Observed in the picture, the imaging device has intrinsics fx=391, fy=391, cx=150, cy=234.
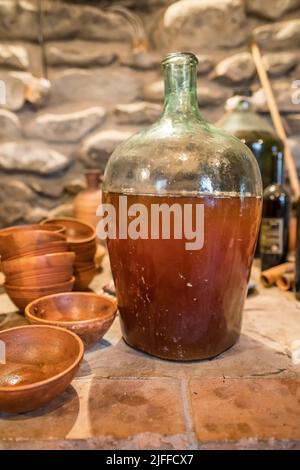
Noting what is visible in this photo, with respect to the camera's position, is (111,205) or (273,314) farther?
(273,314)

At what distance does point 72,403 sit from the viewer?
588 mm

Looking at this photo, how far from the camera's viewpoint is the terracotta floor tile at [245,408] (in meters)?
0.52

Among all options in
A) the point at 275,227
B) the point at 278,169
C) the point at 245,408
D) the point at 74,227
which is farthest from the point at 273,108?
the point at 245,408

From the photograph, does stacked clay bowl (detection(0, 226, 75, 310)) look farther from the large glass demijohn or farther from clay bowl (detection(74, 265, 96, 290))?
the large glass demijohn

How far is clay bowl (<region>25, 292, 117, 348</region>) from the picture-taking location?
0.73m

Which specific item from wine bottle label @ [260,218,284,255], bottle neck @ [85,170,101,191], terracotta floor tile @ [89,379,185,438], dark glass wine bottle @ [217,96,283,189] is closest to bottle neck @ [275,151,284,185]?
dark glass wine bottle @ [217,96,283,189]

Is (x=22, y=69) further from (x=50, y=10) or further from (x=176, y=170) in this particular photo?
(x=176, y=170)

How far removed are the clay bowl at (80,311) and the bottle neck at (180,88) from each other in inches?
16.2

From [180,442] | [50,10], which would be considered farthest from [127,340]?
[50,10]

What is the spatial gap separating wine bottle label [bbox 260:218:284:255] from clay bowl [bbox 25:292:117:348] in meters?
0.65

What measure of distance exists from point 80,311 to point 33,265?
0.50 feet

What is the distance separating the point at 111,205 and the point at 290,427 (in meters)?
0.46

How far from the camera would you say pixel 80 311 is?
85 cm

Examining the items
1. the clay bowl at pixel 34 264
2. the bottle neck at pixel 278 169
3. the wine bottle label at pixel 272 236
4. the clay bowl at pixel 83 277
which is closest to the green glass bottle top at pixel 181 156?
the clay bowl at pixel 34 264
